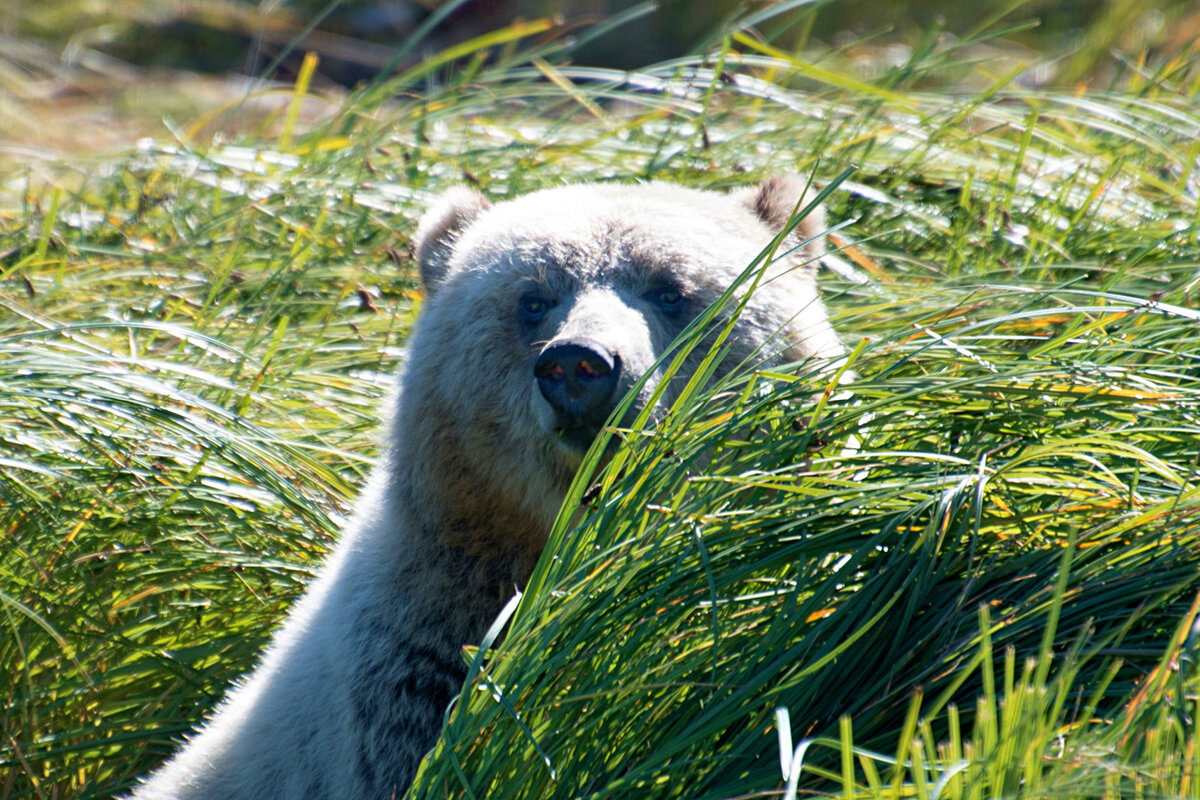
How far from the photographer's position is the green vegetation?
70.0 inches

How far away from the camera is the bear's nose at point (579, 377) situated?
7.54ft

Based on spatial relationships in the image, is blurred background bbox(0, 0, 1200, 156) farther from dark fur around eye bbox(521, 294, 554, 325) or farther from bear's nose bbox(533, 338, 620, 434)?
bear's nose bbox(533, 338, 620, 434)

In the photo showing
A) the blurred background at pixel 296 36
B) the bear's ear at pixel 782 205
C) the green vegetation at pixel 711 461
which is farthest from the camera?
the blurred background at pixel 296 36

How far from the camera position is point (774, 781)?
1.71 metres

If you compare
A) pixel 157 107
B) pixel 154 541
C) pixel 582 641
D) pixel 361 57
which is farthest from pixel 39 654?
pixel 361 57

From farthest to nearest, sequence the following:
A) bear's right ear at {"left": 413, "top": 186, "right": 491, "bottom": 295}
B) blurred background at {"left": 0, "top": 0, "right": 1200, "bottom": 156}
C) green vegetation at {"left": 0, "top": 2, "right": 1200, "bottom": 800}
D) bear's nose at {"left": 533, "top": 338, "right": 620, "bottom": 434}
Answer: blurred background at {"left": 0, "top": 0, "right": 1200, "bottom": 156}, bear's right ear at {"left": 413, "top": 186, "right": 491, "bottom": 295}, bear's nose at {"left": 533, "top": 338, "right": 620, "bottom": 434}, green vegetation at {"left": 0, "top": 2, "right": 1200, "bottom": 800}

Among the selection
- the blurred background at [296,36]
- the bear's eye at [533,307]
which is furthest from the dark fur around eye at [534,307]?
the blurred background at [296,36]

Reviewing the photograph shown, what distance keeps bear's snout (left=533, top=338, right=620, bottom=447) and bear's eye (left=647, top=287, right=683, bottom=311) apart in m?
0.38

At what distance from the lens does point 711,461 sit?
2.06 metres

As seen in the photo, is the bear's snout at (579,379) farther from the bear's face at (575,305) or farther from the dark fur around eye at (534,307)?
the dark fur around eye at (534,307)

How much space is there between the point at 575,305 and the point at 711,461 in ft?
2.26

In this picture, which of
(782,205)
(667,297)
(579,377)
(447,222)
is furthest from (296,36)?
(579,377)

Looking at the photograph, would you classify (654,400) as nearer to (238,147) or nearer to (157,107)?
(238,147)

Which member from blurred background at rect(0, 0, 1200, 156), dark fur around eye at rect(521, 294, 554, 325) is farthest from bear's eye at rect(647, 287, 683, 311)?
blurred background at rect(0, 0, 1200, 156)
